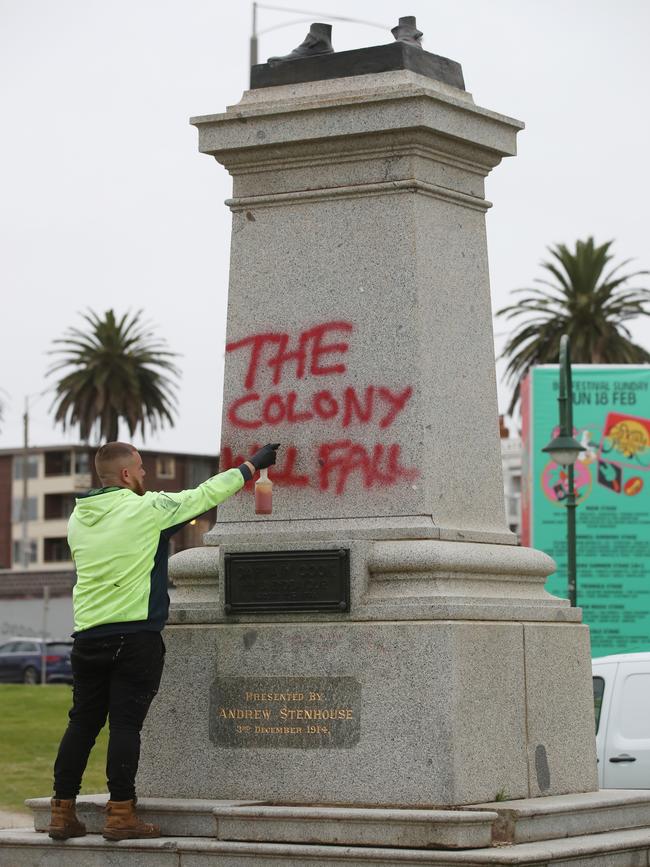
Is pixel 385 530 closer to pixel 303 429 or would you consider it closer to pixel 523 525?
pixel 303 429

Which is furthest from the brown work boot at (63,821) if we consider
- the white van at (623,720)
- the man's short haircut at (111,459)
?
the white van at (623,720)

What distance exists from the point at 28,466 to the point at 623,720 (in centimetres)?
9894

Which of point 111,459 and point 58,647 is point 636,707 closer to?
point 111,459

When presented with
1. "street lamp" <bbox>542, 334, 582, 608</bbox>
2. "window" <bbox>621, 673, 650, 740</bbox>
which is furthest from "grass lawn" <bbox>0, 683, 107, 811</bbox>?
"street lamp" <bbox>542, 334, 582, 608</bbox>

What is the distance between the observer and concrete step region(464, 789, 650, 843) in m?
8.08

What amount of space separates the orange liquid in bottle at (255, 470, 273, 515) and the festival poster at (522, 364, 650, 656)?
75.0 ft

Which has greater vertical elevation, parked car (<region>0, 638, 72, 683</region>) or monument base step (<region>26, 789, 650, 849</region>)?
parked car (<region>0, 638, 72, 683</region>)

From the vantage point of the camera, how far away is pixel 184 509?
8.59m

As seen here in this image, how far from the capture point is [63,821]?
8.62 metres

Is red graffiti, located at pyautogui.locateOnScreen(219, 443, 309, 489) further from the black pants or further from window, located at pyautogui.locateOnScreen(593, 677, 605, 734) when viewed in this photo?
window, located at pyautogui.locateOnScreen(593, 677, 605, 734)

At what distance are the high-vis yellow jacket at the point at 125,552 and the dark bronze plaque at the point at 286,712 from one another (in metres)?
0.61

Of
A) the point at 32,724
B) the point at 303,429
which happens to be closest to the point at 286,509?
the point at 303,429

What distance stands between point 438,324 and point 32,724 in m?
17.4

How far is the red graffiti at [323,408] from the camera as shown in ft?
29.7
